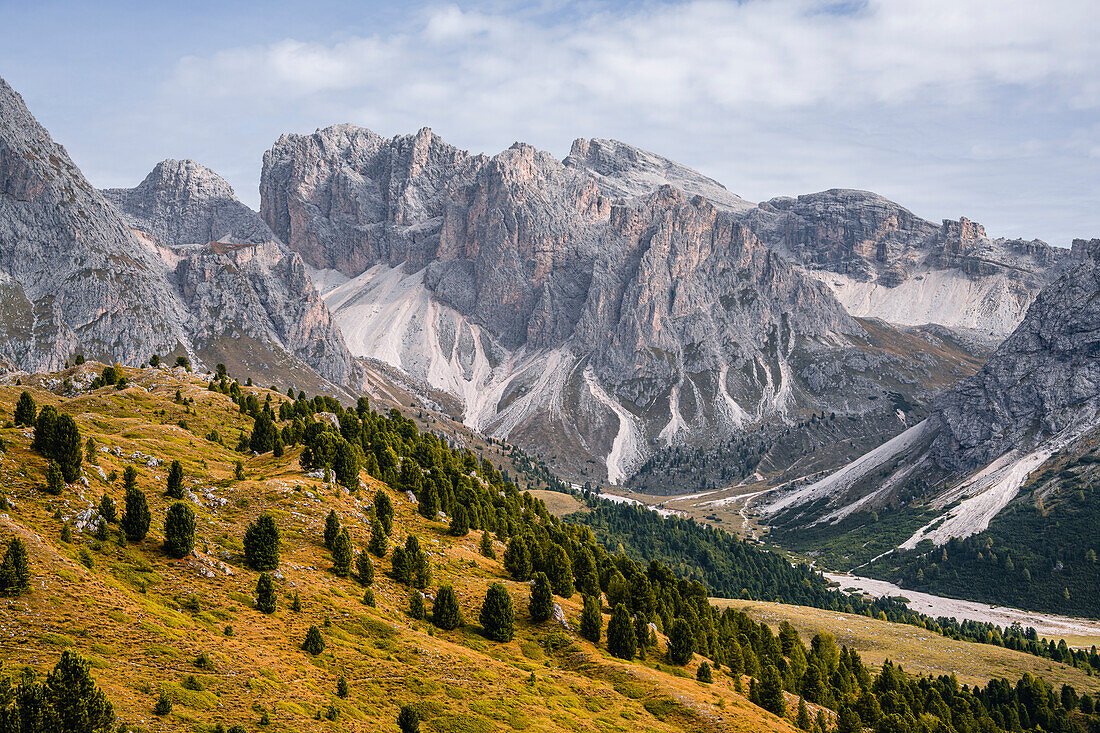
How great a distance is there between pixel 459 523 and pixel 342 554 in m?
26.5

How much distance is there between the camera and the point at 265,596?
59.0 metres

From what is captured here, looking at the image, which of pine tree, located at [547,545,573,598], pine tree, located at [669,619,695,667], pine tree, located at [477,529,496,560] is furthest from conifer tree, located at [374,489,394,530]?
pine tree, located at [669,619,695,667]

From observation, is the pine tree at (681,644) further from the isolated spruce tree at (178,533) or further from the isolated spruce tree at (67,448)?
the isolated spruce tree at (67,448)

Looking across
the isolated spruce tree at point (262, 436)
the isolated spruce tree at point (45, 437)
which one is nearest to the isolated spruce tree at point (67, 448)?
the isolated spruce tree at point (45, 437)

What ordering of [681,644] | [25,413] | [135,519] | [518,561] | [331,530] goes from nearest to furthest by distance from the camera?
1. [135,519]
2. [25,413]
3. [331,530]
4. [681,644]
5. [518,561]

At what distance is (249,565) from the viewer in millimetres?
64625

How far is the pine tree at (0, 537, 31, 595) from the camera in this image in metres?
45.2

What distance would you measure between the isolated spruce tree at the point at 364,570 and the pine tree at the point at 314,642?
51.7 feet

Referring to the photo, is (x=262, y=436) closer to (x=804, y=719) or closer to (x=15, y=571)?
(x=15, y=571)

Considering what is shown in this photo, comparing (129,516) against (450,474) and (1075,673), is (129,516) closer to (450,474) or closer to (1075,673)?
(450,474)

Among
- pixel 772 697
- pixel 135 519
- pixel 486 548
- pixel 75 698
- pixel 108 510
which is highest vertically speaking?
pixel 108 510

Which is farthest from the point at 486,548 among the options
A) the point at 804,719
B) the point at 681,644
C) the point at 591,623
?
the point at 804,719

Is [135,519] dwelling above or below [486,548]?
above

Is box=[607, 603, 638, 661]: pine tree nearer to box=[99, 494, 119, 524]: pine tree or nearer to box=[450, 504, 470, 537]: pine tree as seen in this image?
box=[450, 504, 470, 537]: pine tree
